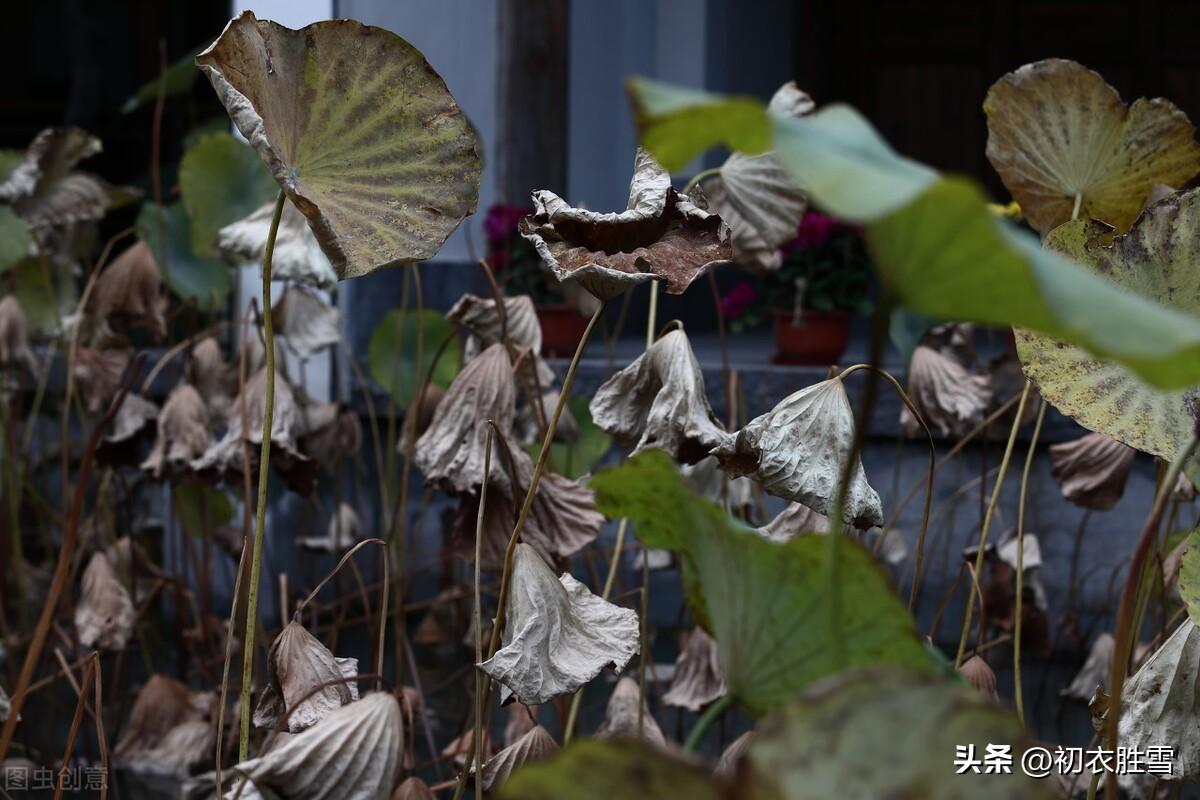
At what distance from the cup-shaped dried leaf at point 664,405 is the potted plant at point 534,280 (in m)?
1.53

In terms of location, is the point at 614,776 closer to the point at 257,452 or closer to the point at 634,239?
the point at 634,239

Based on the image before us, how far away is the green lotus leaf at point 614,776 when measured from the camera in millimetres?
350

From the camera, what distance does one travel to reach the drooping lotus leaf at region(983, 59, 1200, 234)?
36.8 inches

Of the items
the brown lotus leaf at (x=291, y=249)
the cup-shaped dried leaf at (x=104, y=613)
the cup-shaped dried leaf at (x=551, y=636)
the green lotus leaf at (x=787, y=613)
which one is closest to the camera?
the green lotus leaf at (x=787, y=613)

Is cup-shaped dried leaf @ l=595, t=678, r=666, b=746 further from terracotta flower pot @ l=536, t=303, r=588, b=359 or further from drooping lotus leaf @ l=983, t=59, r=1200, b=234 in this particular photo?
terracotta flower pot @ l=536, t=303, r=588, b=359

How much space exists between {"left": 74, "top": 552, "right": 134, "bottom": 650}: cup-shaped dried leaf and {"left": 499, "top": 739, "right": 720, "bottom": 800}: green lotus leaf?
A: 1375mm

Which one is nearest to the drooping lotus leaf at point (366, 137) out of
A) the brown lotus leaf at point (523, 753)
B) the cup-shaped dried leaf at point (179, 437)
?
the brown lotus leaf at point (523, 753)

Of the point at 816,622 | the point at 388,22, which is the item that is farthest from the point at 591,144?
the point at 816,622

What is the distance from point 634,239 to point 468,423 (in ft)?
1.11

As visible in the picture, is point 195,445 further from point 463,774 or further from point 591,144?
point 591,144

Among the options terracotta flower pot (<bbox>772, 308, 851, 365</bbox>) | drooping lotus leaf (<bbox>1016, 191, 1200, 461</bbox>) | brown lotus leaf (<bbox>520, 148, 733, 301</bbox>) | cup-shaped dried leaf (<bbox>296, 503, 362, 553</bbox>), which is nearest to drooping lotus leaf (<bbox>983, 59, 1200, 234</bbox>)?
drooping lotus leaf (<bbox>1016, 191, 1200, 461</bbox>)

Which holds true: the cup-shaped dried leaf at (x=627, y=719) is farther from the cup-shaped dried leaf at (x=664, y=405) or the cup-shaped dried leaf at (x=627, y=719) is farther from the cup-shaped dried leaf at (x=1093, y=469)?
the cup-shaped dried leaf at (x=1093, y=469)

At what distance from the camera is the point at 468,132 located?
0.79 metres

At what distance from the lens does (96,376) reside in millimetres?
1825
